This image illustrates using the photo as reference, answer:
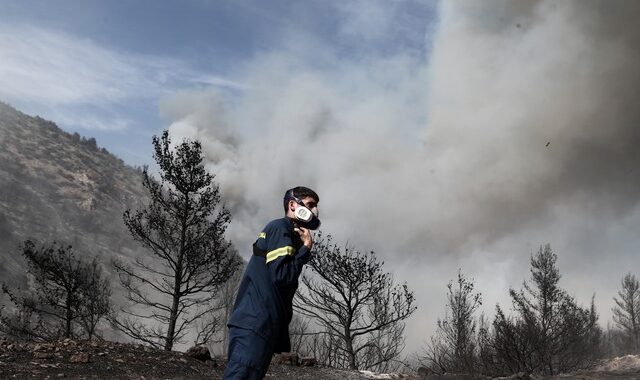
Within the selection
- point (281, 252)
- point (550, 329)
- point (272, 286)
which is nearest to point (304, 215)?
point (281, 252)

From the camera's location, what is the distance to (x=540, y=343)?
15.4 metres

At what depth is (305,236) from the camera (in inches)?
123

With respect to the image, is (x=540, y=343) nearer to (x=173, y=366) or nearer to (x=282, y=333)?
(x=173, y=366)

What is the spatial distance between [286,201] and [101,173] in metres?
108

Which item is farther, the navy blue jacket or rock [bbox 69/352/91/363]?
rock [bbox 69/352/91/363]

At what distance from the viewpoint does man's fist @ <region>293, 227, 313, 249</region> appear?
10.1ft

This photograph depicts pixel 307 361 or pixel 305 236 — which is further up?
pixel 305 236

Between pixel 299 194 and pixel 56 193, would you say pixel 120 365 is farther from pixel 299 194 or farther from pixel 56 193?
pixel 56 193

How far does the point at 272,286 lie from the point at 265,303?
0.10 m

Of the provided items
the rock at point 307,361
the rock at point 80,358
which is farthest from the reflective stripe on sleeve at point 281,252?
the rock at point 307,361

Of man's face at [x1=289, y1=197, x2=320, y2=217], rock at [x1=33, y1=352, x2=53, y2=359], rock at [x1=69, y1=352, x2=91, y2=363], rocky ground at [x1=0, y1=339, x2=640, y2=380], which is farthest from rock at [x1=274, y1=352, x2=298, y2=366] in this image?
man's face at [x1=289, y1=197, x2=320, y2=217]

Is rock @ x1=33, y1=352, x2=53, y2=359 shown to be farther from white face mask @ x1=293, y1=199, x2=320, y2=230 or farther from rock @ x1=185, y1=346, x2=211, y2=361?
white face mask @ x1=293, y1=199, x2=320, y2=230

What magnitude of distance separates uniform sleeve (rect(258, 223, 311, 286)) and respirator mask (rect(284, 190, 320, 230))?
18 centimetres

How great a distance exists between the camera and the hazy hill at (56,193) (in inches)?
2601
